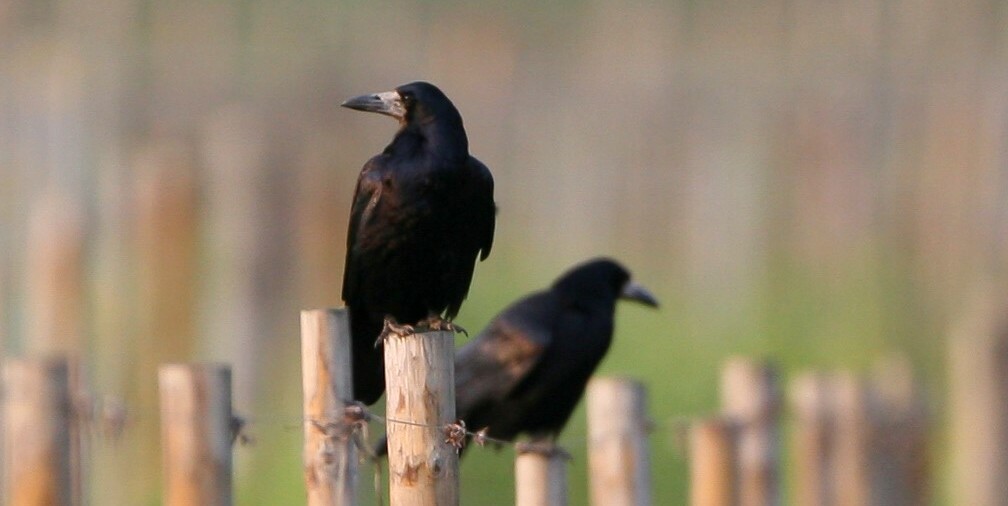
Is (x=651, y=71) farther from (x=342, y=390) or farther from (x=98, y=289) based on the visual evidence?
(x=342, y=390)

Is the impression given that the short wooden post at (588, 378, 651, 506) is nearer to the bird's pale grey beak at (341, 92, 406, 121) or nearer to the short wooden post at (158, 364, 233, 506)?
the bird's pale grey beak at (341, 92, 406, 121)

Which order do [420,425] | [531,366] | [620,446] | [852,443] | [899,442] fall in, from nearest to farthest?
[420,425] < [620,446] < [531,366] < [852,443] < [899,442]

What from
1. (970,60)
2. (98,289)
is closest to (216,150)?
(98,289)

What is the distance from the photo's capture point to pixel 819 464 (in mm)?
7465

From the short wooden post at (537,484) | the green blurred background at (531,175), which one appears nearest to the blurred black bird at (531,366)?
the short wooden post at (537,484)

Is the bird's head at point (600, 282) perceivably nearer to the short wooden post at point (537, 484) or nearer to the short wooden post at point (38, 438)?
the short wooden post at point (537, 484)

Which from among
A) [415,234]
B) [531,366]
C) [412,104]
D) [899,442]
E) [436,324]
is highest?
[412,104]

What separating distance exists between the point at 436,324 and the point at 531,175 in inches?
412

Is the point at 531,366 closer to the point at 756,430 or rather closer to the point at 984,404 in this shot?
the point at 756,430

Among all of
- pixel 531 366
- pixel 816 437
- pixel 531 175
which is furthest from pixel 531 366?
pixel 531 175

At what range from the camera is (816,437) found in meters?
7.48

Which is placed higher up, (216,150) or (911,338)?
(216,150)

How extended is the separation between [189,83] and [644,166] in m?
4.27

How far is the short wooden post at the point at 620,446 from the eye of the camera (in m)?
5.89
